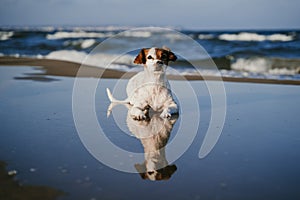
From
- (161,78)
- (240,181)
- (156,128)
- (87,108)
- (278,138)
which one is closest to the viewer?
(240,181)

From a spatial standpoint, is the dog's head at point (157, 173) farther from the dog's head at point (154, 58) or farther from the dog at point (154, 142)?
the dog's head at point (154, 58)

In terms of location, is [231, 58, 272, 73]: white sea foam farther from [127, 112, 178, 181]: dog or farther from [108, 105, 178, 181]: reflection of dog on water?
[127, 112, 178, 181]: dog

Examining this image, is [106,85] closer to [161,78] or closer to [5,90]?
[5,90]

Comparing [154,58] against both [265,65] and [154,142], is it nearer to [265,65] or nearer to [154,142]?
[154,142]

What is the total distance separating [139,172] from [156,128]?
1381mm

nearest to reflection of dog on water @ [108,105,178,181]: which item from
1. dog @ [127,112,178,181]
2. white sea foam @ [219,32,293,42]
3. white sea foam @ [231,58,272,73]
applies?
dog @ [127,112,178,181]

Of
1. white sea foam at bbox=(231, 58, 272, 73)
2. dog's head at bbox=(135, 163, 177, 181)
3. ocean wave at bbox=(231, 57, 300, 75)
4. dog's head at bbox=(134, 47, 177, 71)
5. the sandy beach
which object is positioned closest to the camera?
the sandy beach

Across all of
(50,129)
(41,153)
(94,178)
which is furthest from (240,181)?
(50,129)

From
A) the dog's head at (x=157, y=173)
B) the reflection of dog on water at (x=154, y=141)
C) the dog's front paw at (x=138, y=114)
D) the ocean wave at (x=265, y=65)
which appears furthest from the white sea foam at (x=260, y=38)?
the dog's head at (x=157, y=173)

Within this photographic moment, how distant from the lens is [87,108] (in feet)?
16.5

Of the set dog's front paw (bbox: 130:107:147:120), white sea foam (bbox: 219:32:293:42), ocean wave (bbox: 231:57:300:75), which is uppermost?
white sea foam (bbox: 219:32:293:42)

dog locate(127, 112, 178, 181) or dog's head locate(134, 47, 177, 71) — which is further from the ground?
dog's head locate(134, 47, 177, 71)

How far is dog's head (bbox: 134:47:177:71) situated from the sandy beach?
71cm

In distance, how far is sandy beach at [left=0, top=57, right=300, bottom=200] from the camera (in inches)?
95.3
